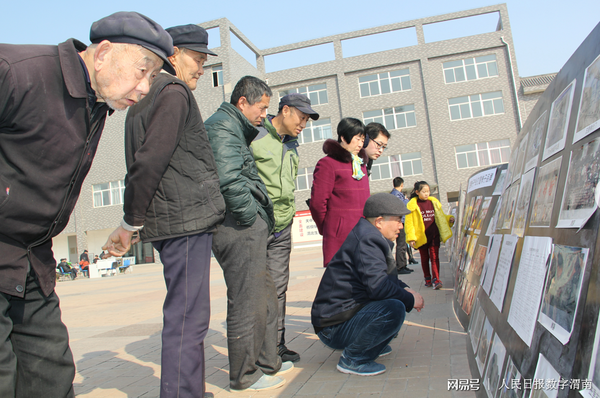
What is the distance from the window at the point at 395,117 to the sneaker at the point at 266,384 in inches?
1207

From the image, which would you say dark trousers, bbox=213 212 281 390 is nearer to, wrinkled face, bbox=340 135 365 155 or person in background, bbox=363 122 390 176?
wrinkled face, bbox=340 135 365 155

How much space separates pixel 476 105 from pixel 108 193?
29.5m

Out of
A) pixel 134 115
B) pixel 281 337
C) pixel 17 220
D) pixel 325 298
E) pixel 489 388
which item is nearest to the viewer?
pixel 17 220

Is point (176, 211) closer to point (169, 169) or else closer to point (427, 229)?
point (169, 169)

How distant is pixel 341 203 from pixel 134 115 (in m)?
2.08

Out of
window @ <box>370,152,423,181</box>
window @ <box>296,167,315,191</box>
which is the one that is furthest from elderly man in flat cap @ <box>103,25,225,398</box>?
window @ <box>296,167,315,191</box>

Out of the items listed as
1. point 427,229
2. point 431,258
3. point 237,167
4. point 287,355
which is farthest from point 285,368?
point 427,229

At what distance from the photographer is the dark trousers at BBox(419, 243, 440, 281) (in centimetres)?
660

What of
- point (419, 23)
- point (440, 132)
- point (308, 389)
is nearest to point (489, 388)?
point (308, 389)

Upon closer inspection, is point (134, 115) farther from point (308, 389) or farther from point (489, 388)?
point (489, 388)

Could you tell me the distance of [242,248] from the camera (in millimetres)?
2820

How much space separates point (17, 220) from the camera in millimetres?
1522

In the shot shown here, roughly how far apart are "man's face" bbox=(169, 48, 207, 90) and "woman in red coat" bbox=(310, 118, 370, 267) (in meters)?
1.52

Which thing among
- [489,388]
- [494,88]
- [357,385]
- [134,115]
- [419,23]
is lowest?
[357,385]
